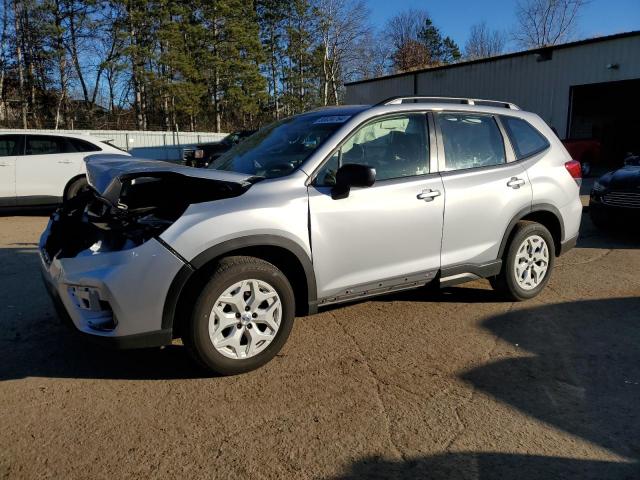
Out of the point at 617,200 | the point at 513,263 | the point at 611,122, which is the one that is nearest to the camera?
the point at 513,263

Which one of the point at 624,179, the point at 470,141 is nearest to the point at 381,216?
the point at 470,141

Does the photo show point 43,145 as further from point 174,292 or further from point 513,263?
point 513,263

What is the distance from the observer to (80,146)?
9523 mm

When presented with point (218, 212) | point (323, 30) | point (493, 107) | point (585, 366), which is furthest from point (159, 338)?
point (323, 30)

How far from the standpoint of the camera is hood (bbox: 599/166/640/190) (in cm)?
755

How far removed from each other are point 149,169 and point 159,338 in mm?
1086

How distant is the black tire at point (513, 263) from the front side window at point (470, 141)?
0.66 metres

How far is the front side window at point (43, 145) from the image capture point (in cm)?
920

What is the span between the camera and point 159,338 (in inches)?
122

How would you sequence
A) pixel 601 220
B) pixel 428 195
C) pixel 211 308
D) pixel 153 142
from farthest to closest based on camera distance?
pixel 153 142
pixel 601 220
pixel 428 195
pixel 211 308

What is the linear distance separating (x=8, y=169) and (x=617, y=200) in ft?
32.9

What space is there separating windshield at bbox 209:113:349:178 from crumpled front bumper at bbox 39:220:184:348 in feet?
3.70

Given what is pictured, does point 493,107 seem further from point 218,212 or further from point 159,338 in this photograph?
point 159,338

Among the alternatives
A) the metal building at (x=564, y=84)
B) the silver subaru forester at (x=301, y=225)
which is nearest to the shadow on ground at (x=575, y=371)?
the silver subaru forester at (x=301, y=225)
